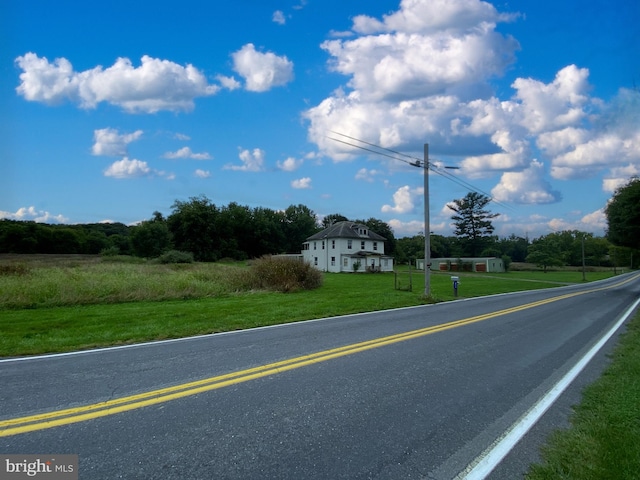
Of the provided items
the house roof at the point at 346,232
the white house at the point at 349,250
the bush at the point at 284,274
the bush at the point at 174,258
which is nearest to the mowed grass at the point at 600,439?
the bush at the point at 284,274

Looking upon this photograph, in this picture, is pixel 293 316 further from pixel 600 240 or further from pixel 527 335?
pixel 600 240

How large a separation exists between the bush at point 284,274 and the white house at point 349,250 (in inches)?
1142

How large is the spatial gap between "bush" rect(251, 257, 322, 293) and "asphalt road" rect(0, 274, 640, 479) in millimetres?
12928

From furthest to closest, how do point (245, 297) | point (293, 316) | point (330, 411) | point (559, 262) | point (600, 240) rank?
point (600, 240)
point (559, 262)
point (245, 297)
point (293, 316)
point (330, 411)

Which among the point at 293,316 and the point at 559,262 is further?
the point at 559,262

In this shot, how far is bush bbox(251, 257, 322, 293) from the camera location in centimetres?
2136

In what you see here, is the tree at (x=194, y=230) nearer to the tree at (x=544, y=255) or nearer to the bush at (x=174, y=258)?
the bush at (x=174, y=258)

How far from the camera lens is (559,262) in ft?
278

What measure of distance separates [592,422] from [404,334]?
4.81 meters

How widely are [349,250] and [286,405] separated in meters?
50.7

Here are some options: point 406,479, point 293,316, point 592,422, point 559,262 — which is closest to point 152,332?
point 293,316

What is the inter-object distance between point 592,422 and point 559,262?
9346cm

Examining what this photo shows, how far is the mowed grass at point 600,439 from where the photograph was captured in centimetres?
339

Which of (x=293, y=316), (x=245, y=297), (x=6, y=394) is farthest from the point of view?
(x=245, y=297)
